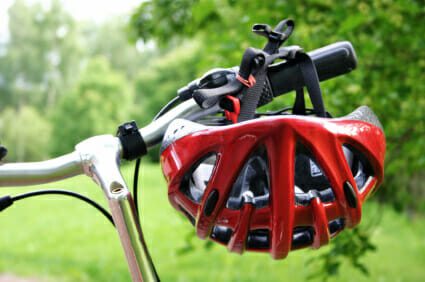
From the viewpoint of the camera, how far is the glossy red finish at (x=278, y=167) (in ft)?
3.14

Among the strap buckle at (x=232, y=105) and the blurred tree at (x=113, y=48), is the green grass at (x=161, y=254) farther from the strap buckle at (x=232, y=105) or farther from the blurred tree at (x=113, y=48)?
the blurred tree at (x=113, y=48)

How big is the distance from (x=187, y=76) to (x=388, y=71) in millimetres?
37653

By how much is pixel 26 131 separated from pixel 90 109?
26.2ft

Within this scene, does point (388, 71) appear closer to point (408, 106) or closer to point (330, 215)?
point (408, 106)

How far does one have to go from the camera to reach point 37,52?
177 feet

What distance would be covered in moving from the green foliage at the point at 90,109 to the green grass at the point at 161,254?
2987cm

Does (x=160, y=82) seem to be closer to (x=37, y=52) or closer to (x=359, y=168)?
(x=37, y=52)

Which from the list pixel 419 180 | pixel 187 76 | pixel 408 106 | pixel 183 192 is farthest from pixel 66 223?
pixel 187 76

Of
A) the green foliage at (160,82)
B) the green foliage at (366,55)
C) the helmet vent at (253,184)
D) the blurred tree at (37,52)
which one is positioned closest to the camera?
the helmet vent at (253,184)

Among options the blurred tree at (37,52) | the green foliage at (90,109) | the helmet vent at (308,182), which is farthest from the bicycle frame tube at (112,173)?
the blurred tree at (37,52)

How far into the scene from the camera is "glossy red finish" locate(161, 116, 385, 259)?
3.14ft

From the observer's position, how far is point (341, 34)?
372 cm

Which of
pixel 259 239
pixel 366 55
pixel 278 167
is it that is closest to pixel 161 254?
pixel 366 55

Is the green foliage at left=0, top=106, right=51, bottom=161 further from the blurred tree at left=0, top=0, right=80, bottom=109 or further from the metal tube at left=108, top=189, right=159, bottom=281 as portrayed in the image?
the metal tube at left=108, top=189, right=159, bottom=281
